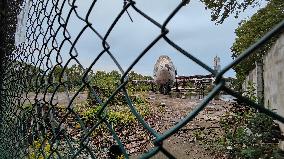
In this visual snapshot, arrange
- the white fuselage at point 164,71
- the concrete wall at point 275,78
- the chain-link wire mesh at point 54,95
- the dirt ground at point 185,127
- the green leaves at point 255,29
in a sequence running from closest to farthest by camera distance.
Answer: the chain-link wire mesh at point 54,95, the concrete wall at point 275,78, the dirt ground at point 185,127, the green leaves at point 255,29, the white fuselage at point 164,71

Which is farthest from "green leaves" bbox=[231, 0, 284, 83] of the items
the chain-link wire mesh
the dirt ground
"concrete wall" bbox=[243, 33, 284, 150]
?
the chain-link wire mesh

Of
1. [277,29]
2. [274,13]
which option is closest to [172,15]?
[277,29]

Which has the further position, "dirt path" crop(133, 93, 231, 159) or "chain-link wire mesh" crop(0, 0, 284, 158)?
"dirt path" crop(133, 93, 231, 159)

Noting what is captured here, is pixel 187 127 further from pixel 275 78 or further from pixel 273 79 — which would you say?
pixel 275 78

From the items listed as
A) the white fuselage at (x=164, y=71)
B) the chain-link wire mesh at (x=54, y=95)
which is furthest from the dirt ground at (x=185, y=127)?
the chain-link wire mesh at (x=54, y=95)

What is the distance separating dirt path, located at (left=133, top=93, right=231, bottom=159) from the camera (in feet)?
22.5

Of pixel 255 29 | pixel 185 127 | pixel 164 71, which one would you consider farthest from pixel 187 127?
pixel 164 71

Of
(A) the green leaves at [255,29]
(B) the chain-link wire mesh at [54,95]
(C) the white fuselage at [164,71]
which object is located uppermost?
(A) the green leaves at [255,29]

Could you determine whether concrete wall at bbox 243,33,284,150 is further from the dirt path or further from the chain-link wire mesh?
the chain-link wire mesh

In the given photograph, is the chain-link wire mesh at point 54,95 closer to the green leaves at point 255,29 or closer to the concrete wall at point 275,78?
the concrete wall at point 275,78

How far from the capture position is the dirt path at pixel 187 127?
6852 millimetres

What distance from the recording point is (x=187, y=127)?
27.4 feet

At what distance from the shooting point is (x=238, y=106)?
984cm

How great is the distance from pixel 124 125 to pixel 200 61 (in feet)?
27.8
